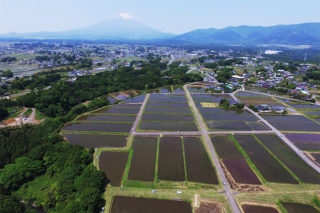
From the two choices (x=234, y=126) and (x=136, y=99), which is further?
(x=136, y=99)

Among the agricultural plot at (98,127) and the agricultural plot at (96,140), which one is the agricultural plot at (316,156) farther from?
the agricultural plot at (98,127)

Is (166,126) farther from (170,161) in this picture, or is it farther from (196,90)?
(196,90)

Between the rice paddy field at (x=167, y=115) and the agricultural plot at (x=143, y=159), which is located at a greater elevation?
the rice paddy field at (x=167, y=115)

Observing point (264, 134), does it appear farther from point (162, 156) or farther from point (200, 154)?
point (162, 156)

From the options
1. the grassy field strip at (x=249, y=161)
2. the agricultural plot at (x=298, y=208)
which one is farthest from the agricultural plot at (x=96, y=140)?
the agricultural plot at (x=298, y=208)

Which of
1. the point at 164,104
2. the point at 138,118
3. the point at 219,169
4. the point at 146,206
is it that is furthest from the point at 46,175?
the point at 164,104

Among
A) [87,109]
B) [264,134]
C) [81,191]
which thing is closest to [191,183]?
[81,191]
